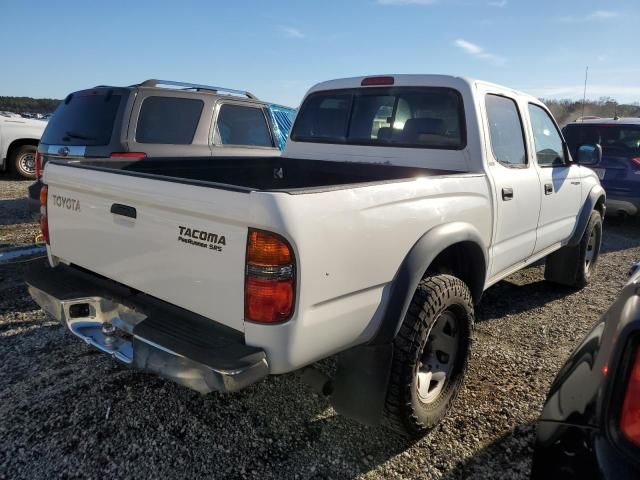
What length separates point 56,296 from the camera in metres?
2.42

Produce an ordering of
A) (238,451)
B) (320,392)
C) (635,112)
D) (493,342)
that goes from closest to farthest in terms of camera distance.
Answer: (320,392)
(238,451)
(493,342)
(635,112)

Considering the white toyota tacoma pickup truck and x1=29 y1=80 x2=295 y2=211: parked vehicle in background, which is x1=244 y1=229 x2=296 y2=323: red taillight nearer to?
the white toyota tacoma pickup truck

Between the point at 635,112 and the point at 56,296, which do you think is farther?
the point at 635,112

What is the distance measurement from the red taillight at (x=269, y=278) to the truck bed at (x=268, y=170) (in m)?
1.36

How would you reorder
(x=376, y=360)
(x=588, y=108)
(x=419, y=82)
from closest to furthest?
(x=376, y=360)
(x=419, y=82)
(x=588, y=108)

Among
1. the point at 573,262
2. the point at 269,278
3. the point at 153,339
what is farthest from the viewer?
the point at 573,262

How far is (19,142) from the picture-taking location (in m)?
10.6

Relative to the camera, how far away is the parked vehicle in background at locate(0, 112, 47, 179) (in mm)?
10188

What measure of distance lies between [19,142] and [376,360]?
11129mm

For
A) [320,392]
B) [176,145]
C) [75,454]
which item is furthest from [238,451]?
[176,145]

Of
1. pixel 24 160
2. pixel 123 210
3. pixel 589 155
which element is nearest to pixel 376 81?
pixel 589 155

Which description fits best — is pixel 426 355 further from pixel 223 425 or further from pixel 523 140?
pixel 523 140

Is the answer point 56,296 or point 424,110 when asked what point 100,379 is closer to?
point 56,296

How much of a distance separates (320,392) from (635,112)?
40365mm
